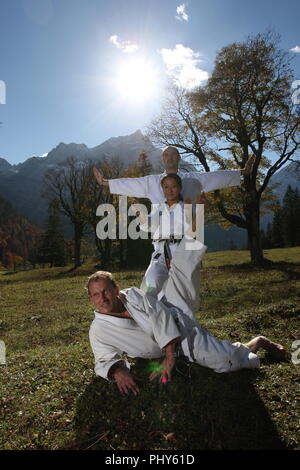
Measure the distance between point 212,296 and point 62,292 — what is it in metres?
9.41

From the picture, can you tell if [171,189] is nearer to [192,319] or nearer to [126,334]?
[192,319]

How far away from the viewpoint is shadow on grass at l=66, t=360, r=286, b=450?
346cm

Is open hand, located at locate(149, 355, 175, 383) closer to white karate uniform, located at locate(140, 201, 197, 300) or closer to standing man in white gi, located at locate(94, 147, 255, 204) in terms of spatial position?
white karate uniform, located at locate(140, 201, 197, 300)

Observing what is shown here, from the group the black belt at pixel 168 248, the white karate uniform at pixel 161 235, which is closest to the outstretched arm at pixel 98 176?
the white karate uniform at pixel 161 235

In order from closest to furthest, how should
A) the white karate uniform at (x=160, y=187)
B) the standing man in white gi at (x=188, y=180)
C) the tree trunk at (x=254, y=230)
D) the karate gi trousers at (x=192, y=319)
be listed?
1. the karate gi trousers at (x=192, y=319)
2. the white karate uniform at (x=160, y=187)
3. the standing man in white gi at (x=188, y=180)
4. the tree trunk at (x=254, y=230)

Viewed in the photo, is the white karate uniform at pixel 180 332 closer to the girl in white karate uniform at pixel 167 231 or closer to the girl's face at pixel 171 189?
the girl in white karate uniform at pixel 167 231

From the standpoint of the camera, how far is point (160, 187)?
20.2ft

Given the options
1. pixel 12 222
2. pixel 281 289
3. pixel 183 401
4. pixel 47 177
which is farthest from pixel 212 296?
pixel 12 222

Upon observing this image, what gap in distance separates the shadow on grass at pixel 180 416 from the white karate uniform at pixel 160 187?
4.87 feet

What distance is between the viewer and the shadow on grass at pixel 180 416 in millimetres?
3459

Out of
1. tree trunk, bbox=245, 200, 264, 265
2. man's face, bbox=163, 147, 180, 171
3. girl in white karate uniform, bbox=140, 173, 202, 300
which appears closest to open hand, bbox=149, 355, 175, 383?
girl in white karate uniform, bbox=140, 173, 202, 300

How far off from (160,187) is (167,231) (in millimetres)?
1110

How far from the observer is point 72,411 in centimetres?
428

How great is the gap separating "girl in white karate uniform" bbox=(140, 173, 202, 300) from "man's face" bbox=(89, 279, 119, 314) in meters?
0.58
